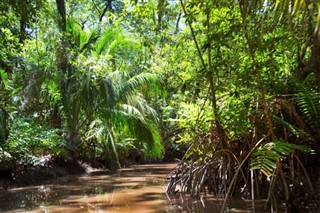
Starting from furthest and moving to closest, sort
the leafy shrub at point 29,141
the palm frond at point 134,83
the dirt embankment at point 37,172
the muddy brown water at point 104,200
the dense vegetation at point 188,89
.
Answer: the palm frond at point 134,83 → the dirt embankment at point 37,172 → the leafy shrub at point 29,141 → the muddy brown water at point 104,200 → the dense vegetation at point 188,89

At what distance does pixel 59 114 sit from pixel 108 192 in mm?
6323

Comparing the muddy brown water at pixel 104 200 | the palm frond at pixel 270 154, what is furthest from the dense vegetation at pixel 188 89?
the muddy brown water at pixel 104 200

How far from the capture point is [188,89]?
7.50 metres

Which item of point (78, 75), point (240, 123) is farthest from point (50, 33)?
point (240, 123)

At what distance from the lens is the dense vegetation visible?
6.13 metres

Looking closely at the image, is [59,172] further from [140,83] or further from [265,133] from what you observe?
[265,133]

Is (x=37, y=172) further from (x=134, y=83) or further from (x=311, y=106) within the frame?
(x=311, y=106)

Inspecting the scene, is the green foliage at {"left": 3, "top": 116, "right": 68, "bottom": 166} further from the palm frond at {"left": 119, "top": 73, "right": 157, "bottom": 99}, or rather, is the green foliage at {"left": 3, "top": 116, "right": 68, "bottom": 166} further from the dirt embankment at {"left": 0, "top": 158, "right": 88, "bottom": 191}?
the palm frond at {"left": 119, "top": 73, "right": 157, "bottom": 99}

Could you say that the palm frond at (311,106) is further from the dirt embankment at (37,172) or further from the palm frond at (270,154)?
the dirt embankment at (37,172)

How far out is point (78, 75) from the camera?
14500 mm

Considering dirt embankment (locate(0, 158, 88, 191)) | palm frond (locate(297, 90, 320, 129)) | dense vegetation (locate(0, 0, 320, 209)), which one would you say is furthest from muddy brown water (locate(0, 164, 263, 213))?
palm frond (locate(297, 90, 320, 129))

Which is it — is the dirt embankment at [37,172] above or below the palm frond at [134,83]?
below

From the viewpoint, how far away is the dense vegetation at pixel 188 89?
6133 millimetres

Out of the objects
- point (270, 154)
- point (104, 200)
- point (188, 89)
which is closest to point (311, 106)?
point (270, 154)
